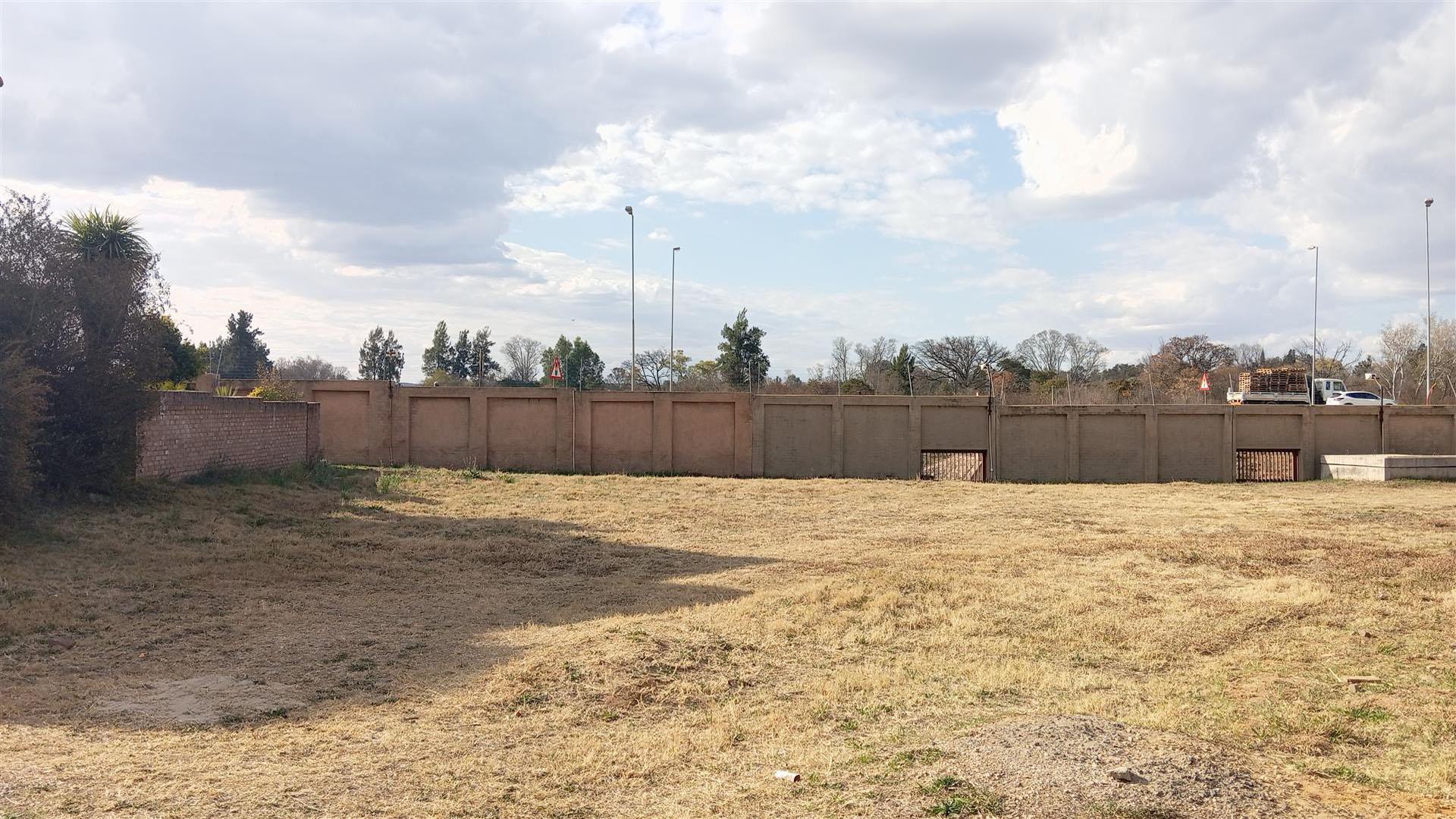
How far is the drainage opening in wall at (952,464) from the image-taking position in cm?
3109

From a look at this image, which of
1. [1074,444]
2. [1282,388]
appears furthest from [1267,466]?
[1282,388]

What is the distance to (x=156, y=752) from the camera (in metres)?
5.85

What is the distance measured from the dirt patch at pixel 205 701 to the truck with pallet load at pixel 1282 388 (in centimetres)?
4437

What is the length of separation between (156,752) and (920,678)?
5.16 meters

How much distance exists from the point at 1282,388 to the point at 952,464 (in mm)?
22179

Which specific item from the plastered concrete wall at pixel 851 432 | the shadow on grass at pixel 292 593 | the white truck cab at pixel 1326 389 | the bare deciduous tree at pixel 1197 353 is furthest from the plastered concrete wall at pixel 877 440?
the bare deciduous tree at pixel 1197 353

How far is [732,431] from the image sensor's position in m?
30.8

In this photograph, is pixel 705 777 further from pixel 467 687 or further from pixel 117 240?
pixel 117 240

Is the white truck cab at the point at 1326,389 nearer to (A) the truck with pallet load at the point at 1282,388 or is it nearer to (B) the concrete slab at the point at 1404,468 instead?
(A) the truck with pallet load at the point at 1282,388

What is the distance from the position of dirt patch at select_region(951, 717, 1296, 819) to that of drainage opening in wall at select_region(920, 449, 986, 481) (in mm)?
25388

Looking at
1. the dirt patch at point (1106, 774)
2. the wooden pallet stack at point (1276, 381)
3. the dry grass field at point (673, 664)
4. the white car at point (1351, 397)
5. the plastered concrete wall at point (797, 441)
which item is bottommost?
the dry grass field at point (673, 664)

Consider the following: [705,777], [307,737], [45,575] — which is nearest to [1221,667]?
[705,777]

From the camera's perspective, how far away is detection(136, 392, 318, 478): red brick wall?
17.7 m

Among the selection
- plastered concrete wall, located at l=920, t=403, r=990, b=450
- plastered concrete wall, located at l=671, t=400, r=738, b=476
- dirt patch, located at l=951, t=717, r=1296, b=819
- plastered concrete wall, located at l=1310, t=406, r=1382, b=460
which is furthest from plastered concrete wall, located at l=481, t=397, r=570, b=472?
dirt patch, located at l=951, t=717, r=1296, b=819
